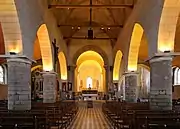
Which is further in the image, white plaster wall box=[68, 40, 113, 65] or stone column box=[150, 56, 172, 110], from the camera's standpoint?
white plaster wall box=[68, 40, 113, 65]

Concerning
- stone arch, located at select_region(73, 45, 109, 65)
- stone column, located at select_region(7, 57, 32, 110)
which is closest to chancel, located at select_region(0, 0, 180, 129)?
stone column, located at select_region(7, 57, 32, 110)

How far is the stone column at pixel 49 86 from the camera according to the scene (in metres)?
20.6

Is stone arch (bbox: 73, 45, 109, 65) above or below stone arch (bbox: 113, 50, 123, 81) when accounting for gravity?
above

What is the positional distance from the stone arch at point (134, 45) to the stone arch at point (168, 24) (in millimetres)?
5029

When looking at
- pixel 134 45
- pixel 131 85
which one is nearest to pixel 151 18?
pixel 134 45

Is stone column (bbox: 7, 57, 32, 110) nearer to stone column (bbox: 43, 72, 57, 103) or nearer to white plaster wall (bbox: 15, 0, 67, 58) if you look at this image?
white plaster wall (bbox: 15, 0, 67, 58)

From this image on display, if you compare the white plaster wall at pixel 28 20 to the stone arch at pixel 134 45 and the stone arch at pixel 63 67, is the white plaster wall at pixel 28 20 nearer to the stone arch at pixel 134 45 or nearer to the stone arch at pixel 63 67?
the stone arch at pixel 134 45

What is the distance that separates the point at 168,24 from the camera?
12.2 metres

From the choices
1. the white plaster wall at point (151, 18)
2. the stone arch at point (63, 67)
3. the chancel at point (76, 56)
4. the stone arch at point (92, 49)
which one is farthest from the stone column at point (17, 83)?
the stone arch at point (92, 49)

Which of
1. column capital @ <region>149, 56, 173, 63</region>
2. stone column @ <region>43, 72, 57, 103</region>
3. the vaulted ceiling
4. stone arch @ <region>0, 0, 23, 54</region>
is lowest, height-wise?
stone column @ <region>43, 72, 57, 103</region>

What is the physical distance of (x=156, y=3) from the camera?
1260 cm

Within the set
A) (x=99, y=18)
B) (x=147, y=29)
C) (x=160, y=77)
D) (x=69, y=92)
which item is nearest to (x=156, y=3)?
(x=147, y=29)

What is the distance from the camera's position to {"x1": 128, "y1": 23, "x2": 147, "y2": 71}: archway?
18.2m

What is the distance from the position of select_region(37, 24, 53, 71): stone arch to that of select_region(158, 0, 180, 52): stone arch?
25.3ft
